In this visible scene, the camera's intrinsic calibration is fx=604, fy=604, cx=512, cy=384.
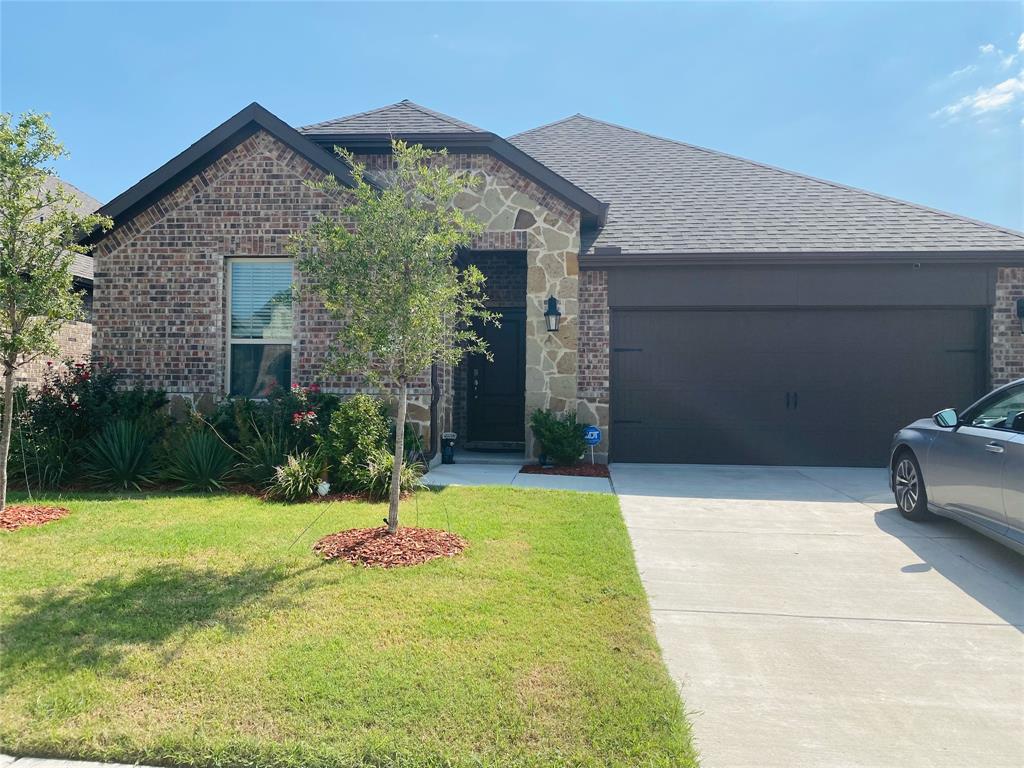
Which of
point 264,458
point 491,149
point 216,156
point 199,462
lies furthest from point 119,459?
point 491,149

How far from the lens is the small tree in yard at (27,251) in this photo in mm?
5730

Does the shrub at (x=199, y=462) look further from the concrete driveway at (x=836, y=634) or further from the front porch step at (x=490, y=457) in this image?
the concrete driveway at (x=836, y=634)

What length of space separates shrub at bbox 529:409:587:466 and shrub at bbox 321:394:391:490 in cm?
270

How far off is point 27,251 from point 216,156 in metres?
3.67

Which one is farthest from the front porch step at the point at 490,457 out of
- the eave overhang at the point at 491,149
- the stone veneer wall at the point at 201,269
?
the eave overhang at the point at 491,149

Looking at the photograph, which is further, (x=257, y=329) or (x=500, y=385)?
(x=500, y=385)

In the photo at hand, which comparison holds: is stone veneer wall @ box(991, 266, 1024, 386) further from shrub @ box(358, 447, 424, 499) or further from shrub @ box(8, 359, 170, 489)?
shrub @ box(8, 359, 170, 489)

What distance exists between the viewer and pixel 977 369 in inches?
377

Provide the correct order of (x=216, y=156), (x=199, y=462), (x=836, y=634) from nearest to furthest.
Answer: (x=836, y=634) → (x=199, y=462) → (x=216, y=156)

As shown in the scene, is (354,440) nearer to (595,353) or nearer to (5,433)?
(5,433)

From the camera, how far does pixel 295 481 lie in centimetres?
682

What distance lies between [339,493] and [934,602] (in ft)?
18.8

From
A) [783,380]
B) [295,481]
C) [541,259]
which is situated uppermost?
[541,259]

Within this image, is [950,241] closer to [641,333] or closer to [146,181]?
[641,333]
